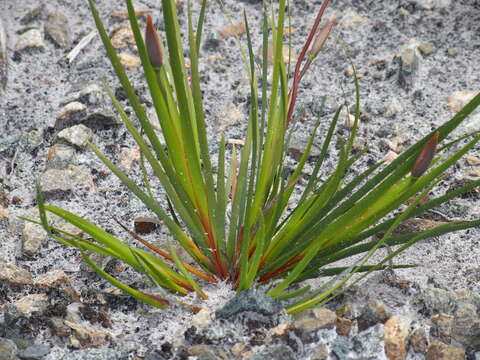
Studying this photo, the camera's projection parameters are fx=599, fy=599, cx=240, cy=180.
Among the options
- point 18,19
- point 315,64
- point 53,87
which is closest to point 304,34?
point 315,64

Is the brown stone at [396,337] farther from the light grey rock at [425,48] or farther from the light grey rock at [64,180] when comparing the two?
the light grey rock at [425,48]

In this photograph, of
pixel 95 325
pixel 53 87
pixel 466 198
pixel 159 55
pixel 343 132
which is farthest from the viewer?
pixel 53 87

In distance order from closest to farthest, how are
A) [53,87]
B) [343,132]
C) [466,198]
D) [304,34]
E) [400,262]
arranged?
[400,262] < [466,198] < [343,132] < [53,87] < [304,34]

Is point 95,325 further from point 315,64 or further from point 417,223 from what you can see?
point 315,64

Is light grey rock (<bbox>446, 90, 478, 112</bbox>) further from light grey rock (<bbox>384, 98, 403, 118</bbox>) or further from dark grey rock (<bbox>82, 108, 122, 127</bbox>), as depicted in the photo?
dark grey rock (<bbox>82, 108, 122, 127</bbox>)

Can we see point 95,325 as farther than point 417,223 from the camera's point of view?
No

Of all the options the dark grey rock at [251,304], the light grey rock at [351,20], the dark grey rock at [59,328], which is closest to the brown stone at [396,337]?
the dark grey rock at [251,304]
